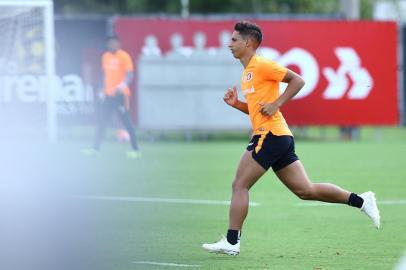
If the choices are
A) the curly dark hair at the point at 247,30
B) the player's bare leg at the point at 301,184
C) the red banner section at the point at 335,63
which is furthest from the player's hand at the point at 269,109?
the red banner section at the point at 335,63

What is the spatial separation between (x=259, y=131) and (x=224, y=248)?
3.60 feet

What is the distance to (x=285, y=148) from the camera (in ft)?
35.1

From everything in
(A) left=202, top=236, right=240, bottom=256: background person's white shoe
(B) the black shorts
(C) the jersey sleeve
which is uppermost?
(C) the jersey sleeve

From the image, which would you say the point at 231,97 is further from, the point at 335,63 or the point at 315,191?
the point at 335,63

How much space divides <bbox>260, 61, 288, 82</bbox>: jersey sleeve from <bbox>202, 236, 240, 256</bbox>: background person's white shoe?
152 cm

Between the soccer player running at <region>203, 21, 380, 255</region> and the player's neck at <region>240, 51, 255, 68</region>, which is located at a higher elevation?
the player's neck at <region>240, 51, 255, 68</region>

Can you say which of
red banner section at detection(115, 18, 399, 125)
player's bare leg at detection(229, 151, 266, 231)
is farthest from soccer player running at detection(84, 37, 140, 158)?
player's bare leg at detection(229, 151, 266, 231)

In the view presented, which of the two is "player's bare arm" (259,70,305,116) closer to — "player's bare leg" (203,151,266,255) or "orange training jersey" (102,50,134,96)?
"player's bare leg" (203,151,266,255)

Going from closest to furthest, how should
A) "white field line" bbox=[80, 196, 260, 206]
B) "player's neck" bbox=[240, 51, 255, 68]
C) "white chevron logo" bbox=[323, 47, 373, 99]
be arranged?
"player's neck" bbox=[240, 51, 255, 68] < "white field line" bbox=[80, 196, 260, 206] < "white chevron logo" bbox=[323, 47, 373, 99]

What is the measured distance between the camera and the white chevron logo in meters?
30.1

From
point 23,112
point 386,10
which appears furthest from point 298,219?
point 386,10

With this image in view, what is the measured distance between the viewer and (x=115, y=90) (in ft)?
78.5

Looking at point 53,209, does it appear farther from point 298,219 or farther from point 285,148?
point 285,148

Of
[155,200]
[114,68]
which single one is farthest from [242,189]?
[114,68]
